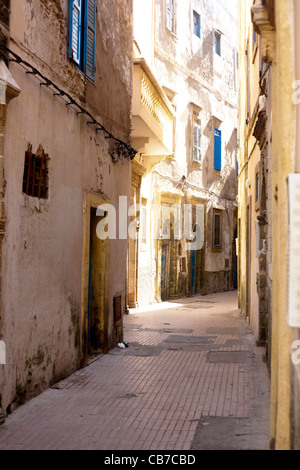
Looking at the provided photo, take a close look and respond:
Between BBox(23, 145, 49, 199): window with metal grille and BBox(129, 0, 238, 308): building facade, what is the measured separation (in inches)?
255

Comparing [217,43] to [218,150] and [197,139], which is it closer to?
[218,150]

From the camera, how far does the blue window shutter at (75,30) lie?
7.60 metres

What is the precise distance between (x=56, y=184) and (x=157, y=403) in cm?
299

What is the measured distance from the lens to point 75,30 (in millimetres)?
7828

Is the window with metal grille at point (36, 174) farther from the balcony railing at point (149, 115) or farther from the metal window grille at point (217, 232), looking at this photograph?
the metal window grille at point (217, 232)

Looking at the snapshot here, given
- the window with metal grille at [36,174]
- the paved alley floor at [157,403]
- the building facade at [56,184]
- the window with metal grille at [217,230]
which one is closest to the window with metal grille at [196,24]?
the window with metal grille at [217,230]

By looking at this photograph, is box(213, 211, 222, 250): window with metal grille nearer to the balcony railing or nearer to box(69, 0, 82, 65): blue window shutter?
the balcony railing

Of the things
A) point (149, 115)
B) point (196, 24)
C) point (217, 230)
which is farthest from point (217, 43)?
point (149, 115)

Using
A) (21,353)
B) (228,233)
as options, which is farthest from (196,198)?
(21,353)

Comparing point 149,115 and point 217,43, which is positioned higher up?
point 217,43

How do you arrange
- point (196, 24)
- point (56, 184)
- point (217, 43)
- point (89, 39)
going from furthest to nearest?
1. point (217, 43)
2. point (196, 24)
3. point (89, 39)
4. point (56, 184)

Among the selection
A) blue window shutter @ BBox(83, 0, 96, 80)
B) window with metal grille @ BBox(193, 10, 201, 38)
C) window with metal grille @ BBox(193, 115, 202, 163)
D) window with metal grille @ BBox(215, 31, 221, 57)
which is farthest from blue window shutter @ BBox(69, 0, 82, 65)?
window with metal grille @ BBox(215, 31, 221, 57)

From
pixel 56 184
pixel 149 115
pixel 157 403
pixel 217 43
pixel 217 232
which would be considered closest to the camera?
pixel 157 403

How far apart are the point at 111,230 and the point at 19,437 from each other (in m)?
5.08
